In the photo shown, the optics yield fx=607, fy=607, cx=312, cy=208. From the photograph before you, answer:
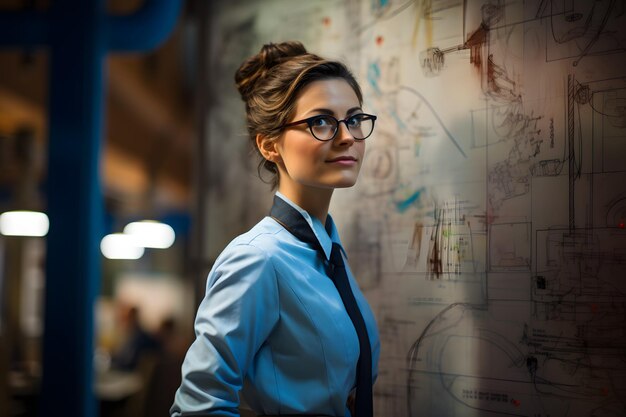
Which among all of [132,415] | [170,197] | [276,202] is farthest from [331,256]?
[170,197]

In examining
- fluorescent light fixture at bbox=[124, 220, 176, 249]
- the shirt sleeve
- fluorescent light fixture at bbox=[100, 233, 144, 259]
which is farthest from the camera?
fluorescent light fixture at bbox=[100, 233, 144, 259]

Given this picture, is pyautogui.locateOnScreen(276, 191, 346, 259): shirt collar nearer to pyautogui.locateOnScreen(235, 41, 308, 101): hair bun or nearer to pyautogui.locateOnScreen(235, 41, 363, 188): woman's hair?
pyautogui.locateOnScreen(235, 41, 363, 188): woman's hair

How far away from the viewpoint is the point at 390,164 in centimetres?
212

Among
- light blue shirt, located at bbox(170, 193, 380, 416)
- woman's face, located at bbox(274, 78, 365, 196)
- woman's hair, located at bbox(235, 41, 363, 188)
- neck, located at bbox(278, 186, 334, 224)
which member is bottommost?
light blue shirt, located at bbox(170, 193, 380, 416)

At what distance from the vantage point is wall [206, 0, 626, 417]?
1.69m

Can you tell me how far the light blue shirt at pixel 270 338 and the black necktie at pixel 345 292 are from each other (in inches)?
1.1

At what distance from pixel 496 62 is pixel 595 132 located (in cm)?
37

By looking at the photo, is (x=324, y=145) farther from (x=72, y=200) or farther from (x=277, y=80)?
(x=72, y=200)

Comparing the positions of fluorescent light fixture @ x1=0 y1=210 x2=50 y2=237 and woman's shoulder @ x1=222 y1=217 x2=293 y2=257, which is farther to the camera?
fluorescent light fixture @ x1=0 y1=210 x2=50 y2=237

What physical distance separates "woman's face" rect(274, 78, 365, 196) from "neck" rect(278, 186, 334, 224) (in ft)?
0.16

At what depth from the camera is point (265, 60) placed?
177cm

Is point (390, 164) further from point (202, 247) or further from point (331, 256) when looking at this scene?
point (202, 247)

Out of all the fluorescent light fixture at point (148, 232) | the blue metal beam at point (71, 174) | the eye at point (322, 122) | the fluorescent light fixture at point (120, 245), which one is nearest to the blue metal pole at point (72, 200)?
the blue metal beam at point (71, 174)

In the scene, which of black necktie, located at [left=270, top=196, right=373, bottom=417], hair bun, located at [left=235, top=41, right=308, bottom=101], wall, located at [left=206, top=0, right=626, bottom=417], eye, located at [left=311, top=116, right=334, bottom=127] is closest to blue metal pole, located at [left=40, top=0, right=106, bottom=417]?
wall, located at [left=206, top=0, right=626, bottom=417]
